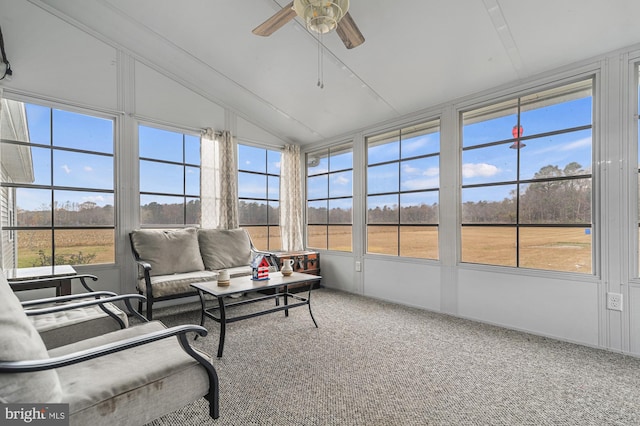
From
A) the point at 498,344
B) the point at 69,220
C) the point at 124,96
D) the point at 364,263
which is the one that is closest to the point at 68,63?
the point at 124,96

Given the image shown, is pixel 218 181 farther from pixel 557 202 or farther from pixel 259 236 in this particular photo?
pixel 557 202

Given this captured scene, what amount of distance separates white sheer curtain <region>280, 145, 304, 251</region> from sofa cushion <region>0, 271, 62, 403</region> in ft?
12.7

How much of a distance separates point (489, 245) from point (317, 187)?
273cm

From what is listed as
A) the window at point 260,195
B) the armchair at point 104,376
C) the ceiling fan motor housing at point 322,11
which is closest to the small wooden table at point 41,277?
the armchair at point 104,376

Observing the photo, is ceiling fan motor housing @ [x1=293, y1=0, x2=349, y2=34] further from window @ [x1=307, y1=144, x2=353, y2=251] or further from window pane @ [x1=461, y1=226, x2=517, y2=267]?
window @ [x1=307, y1=144, x2=353, y2=251]

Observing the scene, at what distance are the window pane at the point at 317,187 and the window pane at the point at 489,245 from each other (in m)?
2.26

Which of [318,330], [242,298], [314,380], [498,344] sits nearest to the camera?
[314,380]

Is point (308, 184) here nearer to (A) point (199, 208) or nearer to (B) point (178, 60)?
(A) point (199, 208)

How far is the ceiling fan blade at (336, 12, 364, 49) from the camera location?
1923 millimetres

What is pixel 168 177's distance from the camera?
3842 millimetres

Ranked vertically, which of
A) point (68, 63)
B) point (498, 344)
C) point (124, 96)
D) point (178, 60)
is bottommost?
point (498, 344)

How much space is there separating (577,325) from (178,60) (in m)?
4.87

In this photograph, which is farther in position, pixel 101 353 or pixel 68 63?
pixel 68 63

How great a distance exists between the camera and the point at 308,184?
203 inches
